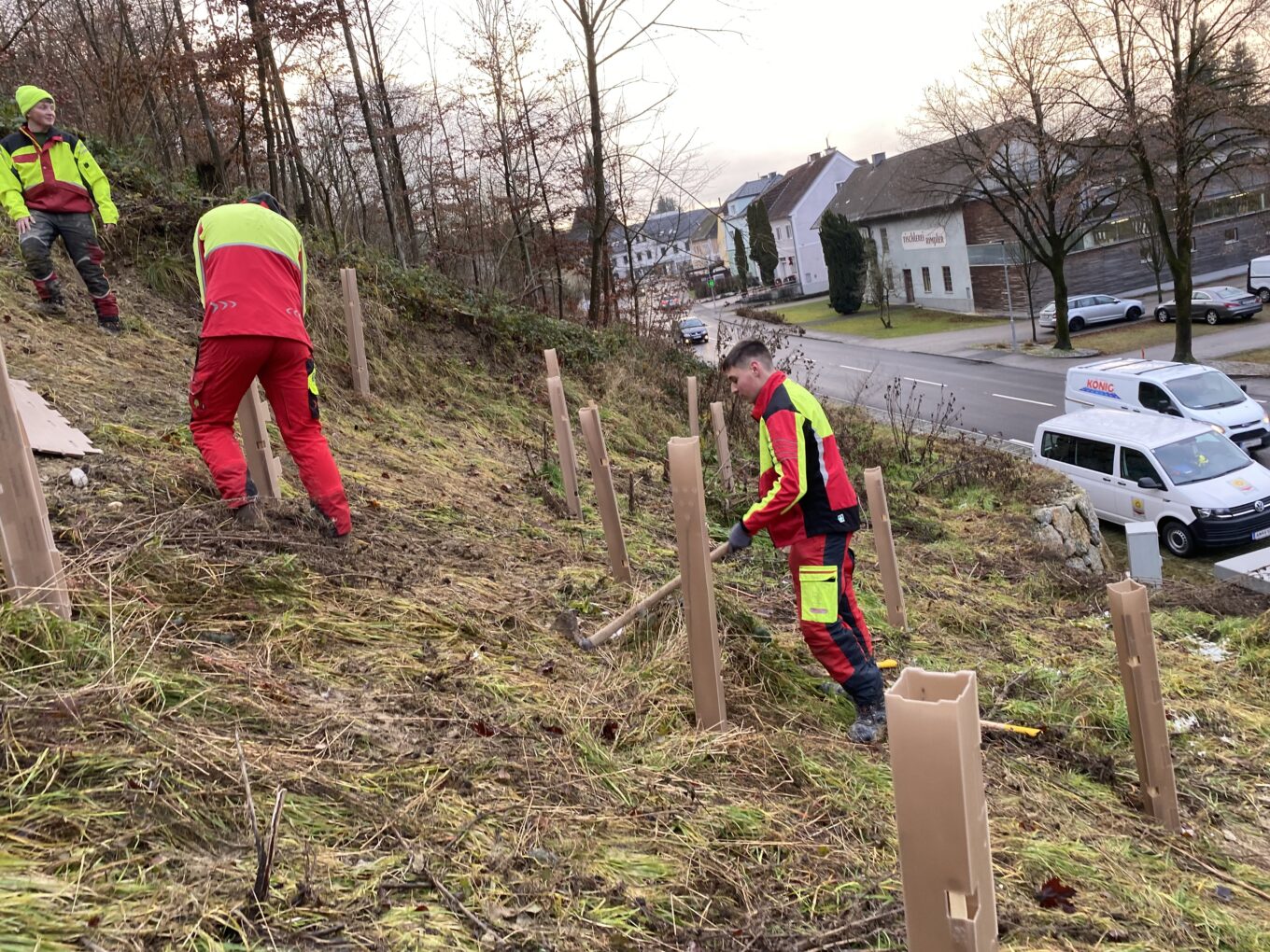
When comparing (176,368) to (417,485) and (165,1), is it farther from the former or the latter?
(165,1)

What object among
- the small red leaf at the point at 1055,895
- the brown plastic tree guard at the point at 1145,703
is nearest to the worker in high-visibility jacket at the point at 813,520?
the brown plastic tree guard at the point at 1145,703

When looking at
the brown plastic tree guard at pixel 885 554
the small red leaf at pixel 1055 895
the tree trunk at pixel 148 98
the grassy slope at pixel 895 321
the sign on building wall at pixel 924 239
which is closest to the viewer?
the small red leaf at pixel 1055 895

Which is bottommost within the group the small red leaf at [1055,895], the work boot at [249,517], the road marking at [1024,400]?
the road marking at [1024,400]

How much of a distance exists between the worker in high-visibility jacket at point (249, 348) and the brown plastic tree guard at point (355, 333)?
426 cm

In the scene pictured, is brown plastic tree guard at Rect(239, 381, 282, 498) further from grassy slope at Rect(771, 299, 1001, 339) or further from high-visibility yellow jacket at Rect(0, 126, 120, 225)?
grassy slope at Rect(771, 299, 1001, 339)

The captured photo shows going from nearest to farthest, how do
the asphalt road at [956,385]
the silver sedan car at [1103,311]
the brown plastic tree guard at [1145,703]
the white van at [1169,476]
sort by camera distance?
the brown plastic tree guard at [1145,703], the white van at [1169,476], the asphalt road at [956,385], the silver sedan car at [1103,311]

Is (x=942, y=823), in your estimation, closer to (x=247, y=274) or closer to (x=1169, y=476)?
(x=247, y=274)

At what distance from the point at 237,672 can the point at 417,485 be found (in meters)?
3.59

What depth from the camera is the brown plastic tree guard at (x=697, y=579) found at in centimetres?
357

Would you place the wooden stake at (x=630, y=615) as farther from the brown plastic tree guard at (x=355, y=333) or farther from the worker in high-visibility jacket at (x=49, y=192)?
the brown plastic tree guard at (x=355, y=333)

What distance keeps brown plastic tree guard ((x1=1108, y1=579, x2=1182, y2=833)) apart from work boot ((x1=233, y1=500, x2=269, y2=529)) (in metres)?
3.92

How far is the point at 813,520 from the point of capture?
4324 millimetres

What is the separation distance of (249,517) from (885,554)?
12.4ft

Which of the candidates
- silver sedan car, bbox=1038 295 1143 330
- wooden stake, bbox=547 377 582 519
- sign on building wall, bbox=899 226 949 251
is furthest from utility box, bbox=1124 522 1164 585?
sign on building wall, bbox=899 226 949 251
